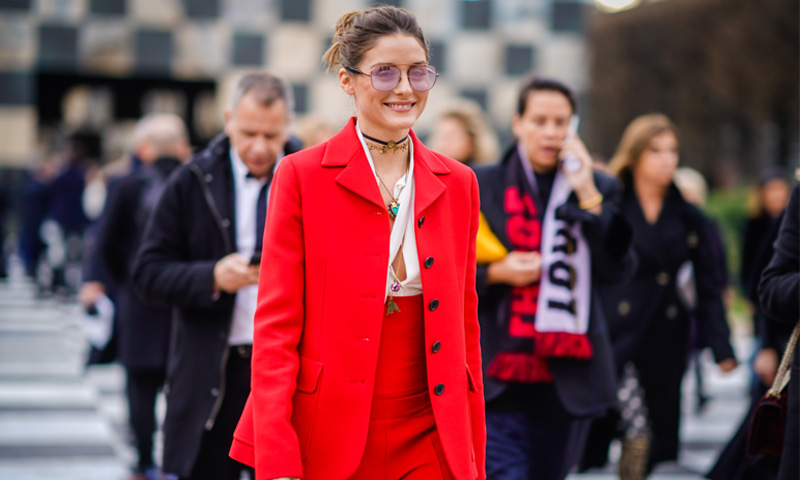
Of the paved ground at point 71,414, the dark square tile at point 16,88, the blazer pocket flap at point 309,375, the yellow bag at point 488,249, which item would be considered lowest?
the paved ground at point 71,414

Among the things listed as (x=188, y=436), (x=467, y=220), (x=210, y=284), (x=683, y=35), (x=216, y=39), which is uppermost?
(x=683, y=35)

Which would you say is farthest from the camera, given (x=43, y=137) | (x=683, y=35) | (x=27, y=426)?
(x=683, y=35)

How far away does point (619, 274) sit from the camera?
3648mm

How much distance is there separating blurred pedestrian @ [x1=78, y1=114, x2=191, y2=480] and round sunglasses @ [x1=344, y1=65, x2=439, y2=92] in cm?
272

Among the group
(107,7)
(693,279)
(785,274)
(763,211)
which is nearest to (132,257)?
(693,279)

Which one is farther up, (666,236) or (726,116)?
(726,116)

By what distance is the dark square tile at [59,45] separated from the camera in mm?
10883

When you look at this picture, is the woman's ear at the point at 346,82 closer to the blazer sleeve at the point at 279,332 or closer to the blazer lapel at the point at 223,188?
the blazer sleeve at the point at 279,332

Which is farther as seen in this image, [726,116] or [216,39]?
[726,116]

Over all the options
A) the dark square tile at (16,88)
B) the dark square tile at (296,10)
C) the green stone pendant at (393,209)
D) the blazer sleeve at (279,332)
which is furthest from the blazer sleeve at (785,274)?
the dark square tile at (16,88)

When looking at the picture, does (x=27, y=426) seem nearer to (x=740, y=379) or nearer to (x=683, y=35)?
(x=740, y=379)

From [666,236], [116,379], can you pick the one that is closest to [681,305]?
[666,236]

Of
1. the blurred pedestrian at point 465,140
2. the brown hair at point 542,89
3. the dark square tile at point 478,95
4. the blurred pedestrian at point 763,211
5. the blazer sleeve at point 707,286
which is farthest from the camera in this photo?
the dark square tile at point 478,95

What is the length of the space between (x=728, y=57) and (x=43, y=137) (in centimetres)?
1254
